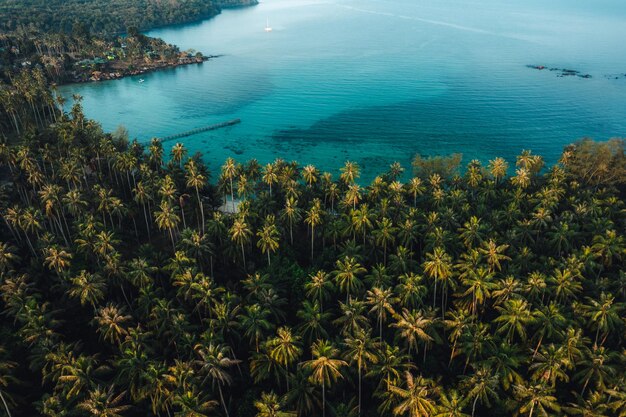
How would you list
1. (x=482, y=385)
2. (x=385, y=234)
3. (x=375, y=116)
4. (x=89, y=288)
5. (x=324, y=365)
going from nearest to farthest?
(x=482, y=385)
(x=324, y=365)
(x=89, y=288)
(x=385, y=234)
(x=375, y=116)

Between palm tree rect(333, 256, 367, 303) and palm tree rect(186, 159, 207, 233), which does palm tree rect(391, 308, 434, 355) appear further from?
palm tree rect(186, 159, 207, 233)

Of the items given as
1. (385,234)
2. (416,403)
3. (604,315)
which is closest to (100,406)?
(416,403)

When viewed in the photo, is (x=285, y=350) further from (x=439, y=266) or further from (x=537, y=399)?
(x=537, y=399)

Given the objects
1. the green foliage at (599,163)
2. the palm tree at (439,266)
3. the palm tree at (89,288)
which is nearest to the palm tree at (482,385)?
the palm tree at (439,266)

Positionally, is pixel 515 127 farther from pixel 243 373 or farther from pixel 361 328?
pixel 243 373

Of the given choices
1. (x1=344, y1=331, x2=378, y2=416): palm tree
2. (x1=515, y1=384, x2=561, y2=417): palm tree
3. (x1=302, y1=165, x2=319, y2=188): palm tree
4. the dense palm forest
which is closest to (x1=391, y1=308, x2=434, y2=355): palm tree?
the dense palm forest

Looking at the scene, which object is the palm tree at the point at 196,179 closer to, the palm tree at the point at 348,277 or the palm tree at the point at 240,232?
the palm tree at the point at 240,232

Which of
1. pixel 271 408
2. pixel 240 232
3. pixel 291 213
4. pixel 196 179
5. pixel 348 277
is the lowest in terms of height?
pixel 271 408
